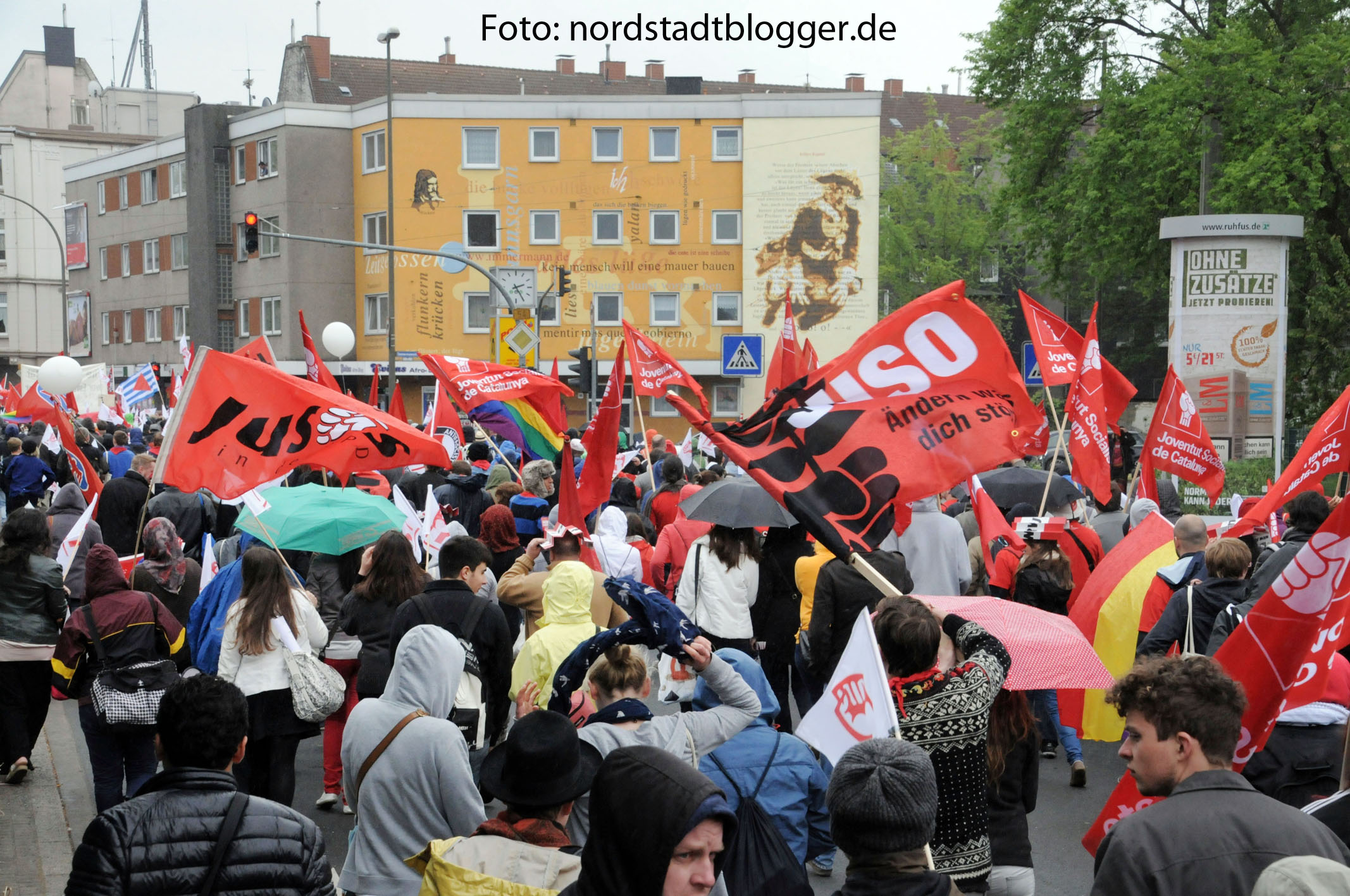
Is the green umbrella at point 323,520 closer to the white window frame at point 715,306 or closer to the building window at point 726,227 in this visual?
the white window frame at point 715,306

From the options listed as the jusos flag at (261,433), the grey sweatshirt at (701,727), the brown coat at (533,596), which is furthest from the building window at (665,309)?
the grey sweatshirt at (701,727)

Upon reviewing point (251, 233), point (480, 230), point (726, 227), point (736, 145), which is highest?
point (736, 145)

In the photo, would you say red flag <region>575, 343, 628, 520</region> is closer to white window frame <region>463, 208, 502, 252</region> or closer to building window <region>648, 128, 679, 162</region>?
building window <region>648, 128, 679, 162</region>

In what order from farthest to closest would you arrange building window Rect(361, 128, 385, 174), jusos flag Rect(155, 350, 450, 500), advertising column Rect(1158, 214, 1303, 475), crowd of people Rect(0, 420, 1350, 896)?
building window Rect(361, 128, 385, 174), advertising column Rect(1158, 214, 1303, 475), jusos flag Rect(155, 350, 450, 500), crowd of people Rect(0, 420, 1350, 896)

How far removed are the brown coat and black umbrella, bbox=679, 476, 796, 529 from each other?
801 mm

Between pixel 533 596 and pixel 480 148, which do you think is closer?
pixel 533 596

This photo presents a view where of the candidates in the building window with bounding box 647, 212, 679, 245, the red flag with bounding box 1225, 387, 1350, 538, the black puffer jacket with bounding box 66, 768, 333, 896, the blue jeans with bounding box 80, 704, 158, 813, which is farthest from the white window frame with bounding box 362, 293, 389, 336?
the black puffer jacket with bounding box 66, 768, 333, 896

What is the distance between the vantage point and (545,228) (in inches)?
1845

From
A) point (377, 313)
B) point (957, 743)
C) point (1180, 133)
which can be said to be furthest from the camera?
point (377, 313)

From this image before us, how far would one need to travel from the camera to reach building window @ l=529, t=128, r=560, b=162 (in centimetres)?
4644

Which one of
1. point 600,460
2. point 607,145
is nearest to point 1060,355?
point 600,460

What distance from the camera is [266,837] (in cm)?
347

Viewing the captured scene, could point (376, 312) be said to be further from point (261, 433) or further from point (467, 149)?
point (261, 433)

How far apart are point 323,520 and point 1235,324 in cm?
1709
